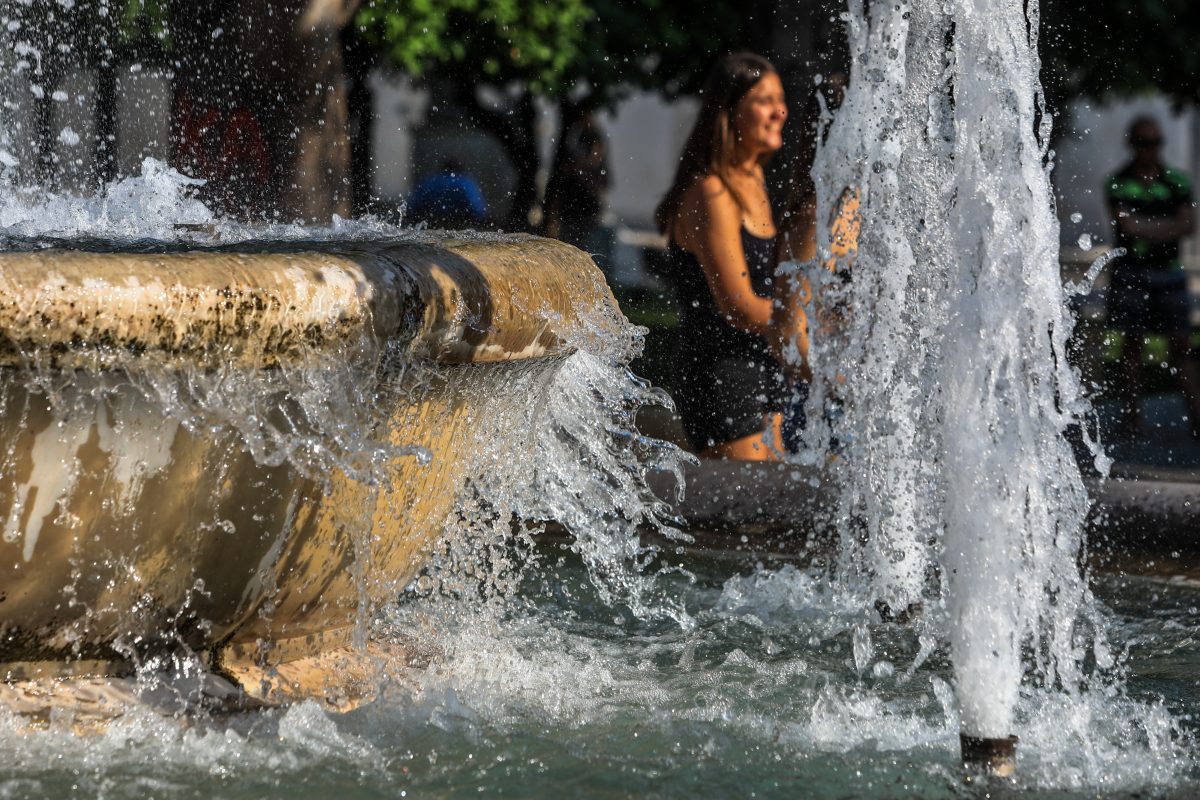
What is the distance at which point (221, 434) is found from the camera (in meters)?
2.48

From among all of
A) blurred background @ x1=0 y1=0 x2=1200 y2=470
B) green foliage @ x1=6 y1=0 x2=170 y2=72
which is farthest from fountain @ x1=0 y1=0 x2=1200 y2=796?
green foliage @ x1=6 y1=0 x2=170 y2=72

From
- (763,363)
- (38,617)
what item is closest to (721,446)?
(763,363)

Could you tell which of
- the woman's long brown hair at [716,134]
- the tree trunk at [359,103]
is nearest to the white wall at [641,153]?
the tree trunk at [359,103]

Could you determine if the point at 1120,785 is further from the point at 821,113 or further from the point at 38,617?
the point at 821,113

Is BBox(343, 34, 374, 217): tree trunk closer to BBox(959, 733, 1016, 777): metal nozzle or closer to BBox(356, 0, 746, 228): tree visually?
BBox(356, 0, 746, 228): tree

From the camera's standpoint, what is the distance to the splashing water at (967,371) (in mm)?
2594

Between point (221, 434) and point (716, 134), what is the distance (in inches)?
97.7

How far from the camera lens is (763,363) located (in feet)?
15.1

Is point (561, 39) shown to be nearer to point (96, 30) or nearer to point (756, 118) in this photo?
point (96, 30)

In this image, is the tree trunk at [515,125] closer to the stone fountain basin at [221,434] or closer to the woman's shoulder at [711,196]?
the woman's shoulder at [711,196]

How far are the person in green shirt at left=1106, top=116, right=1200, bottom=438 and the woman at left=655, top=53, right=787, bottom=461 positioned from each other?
13.8ft

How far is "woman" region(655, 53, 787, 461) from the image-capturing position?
181 inches

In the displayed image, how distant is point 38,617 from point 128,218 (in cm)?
143

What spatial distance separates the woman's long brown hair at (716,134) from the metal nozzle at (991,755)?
241 cm
